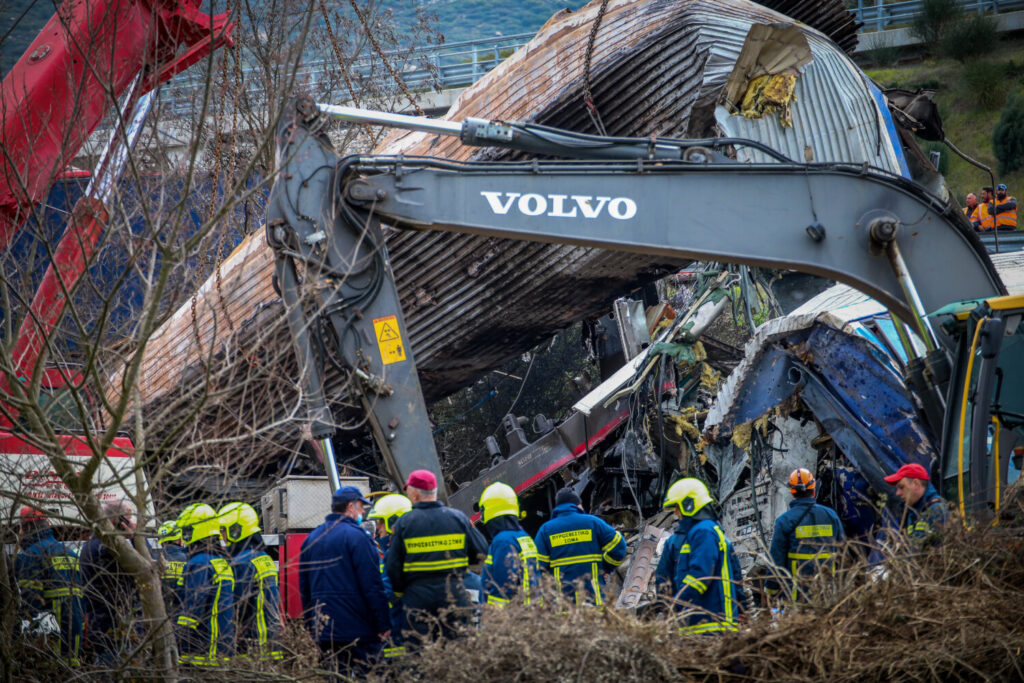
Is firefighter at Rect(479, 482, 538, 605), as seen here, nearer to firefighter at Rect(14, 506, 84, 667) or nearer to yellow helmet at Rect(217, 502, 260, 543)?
yellow helmet at Rect(217, 502, 260, 543)

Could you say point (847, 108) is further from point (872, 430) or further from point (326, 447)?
point (326, 447)

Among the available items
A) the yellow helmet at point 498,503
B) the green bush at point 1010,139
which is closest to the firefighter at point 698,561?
the yellow helmet at point 498,503

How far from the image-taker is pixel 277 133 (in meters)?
6.72

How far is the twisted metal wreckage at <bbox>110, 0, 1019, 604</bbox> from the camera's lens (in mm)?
8289

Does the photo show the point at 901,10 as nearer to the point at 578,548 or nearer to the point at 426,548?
the point at 578,548

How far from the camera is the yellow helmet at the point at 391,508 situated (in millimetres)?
6805

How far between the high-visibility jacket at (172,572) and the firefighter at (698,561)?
259 centimetres

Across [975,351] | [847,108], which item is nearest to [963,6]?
[847,108]

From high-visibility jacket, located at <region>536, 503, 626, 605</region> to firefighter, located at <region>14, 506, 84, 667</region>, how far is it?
107 inches

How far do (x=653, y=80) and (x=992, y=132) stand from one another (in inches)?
530

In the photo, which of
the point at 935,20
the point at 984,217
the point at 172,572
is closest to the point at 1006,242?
the point at 984,217

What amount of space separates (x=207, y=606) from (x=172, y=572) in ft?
0.93

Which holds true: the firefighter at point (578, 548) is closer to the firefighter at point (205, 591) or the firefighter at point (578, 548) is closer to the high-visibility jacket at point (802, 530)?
the high-visibility jacket at point (802, 530)

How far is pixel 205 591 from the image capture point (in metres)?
5.84
